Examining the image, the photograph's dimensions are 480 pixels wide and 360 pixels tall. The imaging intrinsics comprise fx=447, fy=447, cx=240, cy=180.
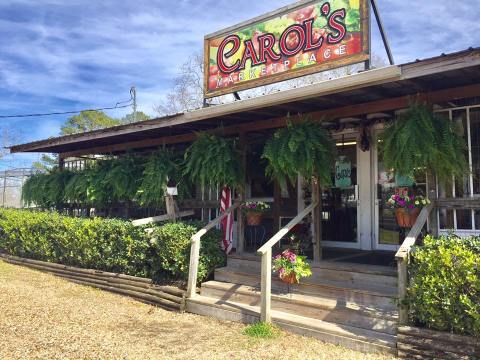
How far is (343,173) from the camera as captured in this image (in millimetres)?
7855

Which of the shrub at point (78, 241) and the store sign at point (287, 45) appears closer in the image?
the store sign at point (287, 45)

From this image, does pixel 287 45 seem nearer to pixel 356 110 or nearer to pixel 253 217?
pixel 356 110

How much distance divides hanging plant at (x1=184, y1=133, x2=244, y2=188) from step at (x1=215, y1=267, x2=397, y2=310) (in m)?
1.46

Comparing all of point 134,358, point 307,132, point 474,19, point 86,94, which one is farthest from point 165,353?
point 86,94

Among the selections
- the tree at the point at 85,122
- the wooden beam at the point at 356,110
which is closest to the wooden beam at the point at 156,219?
the wooden beam at the point at 356,110

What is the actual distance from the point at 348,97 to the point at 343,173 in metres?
2.11

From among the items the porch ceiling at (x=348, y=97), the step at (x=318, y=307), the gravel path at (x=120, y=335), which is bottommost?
the gravel path at (x=120, y=335)

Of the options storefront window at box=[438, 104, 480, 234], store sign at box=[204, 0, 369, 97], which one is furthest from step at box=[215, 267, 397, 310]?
store sign at box=[204, 0, 369, 97]

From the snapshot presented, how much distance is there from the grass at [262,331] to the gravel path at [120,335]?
0.30 feet

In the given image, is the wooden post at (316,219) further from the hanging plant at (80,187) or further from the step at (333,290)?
the hanging plant at (80,187)

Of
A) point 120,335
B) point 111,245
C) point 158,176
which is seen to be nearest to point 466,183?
point 120,335

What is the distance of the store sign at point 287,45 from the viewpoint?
6121mm

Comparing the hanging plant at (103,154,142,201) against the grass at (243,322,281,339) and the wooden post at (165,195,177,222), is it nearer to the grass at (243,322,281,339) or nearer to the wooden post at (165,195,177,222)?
the wooden post at (165,195,177,222)

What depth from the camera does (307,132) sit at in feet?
20.4
